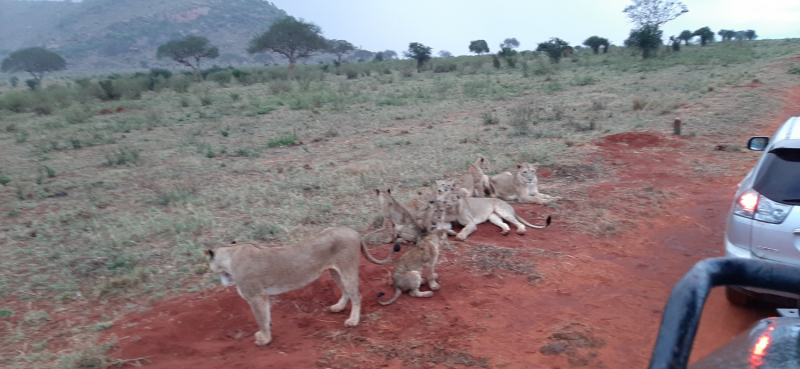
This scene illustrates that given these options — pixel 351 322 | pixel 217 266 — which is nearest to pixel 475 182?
pixel 351 322

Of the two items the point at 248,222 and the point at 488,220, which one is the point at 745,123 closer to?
the point at 488,220

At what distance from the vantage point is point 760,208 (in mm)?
4227

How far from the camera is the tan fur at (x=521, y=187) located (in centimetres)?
881

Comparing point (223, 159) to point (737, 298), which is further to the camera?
point (223, 159)

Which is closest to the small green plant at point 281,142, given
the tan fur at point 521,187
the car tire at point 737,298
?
the tan fur at point 521,187

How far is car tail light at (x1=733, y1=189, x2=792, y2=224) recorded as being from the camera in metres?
4.08

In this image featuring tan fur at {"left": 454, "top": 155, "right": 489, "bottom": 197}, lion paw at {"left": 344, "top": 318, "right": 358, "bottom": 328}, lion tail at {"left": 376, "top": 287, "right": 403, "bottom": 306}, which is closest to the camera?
lion paw at {"left": 344, "top": 318, "right": 358, "bottom": 328}

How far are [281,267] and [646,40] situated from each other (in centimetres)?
3846

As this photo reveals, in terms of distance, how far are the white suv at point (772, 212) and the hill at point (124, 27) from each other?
93169 millimetres

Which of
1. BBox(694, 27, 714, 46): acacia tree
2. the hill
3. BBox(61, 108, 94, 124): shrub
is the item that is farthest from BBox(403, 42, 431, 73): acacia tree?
the hill

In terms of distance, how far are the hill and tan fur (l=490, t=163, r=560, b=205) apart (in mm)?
88281

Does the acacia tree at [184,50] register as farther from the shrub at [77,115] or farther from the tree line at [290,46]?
the shrub at [77,115]

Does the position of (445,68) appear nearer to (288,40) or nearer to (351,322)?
(288,40)

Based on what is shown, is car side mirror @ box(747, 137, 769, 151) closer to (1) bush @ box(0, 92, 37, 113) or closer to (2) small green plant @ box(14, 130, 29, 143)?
(2) small green plant @ box(14, 130, 29, 143)
